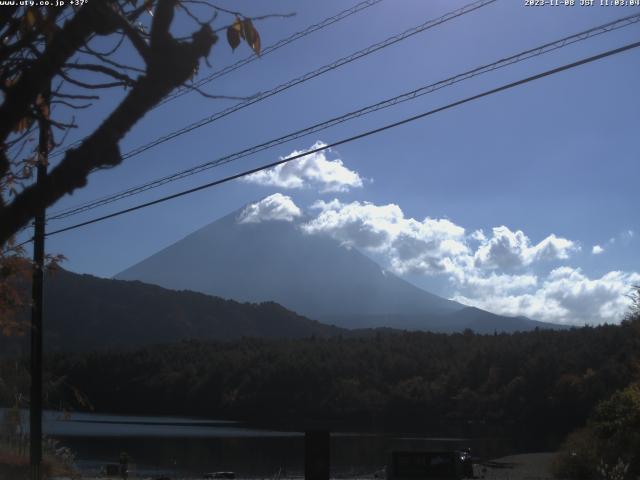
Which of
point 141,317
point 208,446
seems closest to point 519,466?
point 208,446

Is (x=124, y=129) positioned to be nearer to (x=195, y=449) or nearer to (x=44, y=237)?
(x=44, y=237)

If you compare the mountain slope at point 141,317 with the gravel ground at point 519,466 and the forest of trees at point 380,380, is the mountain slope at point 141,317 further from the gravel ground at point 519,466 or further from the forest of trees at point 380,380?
the gravel ground at point 519,466

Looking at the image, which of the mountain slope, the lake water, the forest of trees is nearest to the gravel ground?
the lake water

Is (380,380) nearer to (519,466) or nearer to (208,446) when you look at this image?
(208,446)

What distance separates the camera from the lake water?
148 feet

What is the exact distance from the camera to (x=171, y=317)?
488ft

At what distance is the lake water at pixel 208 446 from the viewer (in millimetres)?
45188

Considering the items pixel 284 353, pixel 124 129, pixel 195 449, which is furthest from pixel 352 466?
pixel 284 353

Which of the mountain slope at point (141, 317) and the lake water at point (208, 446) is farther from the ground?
the mountain slope at point (141, 317)

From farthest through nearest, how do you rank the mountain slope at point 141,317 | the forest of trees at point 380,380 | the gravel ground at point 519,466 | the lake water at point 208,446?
1. the mountain slope at point 141,317
2. the forest of trees at point 380,380
3. the lake water at point 208,446
4. the gravel ground at point 519,466

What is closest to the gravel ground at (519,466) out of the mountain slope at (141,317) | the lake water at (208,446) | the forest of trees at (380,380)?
the lake water at (208,446)

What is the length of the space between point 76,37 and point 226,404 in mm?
103076

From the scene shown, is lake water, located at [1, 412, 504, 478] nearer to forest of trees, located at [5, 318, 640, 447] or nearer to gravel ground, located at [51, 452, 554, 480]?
gravel ground, located at [51, 452, 554, 480]

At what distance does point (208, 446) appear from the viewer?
6044cm
